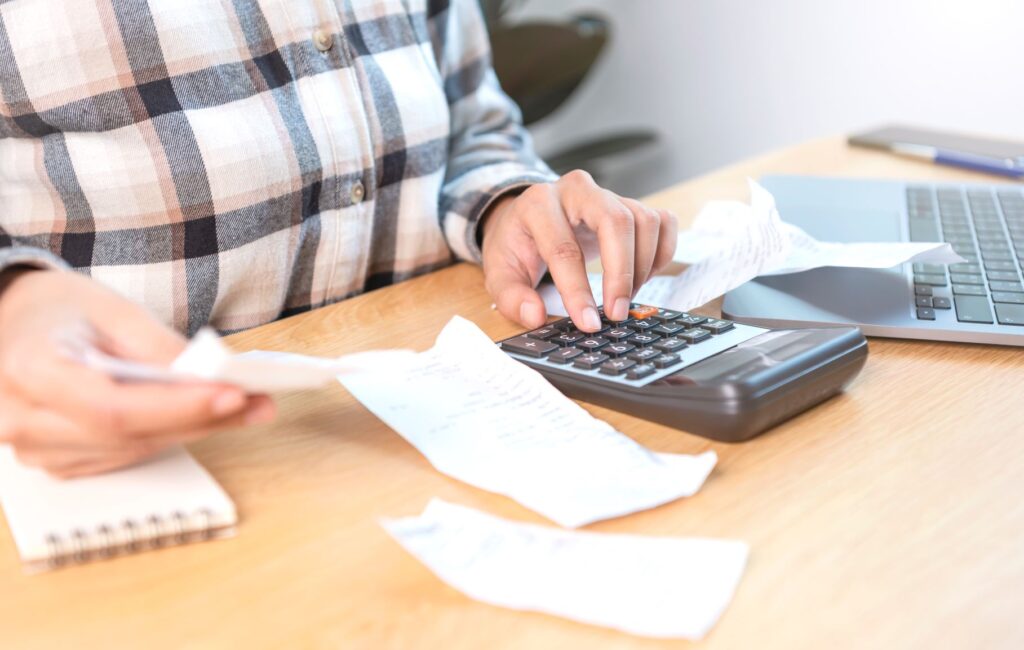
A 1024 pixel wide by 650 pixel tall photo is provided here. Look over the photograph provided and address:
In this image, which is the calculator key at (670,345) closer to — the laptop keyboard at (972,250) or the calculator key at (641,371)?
the calculator key at (641,371)

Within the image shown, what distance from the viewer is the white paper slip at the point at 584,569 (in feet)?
1.18

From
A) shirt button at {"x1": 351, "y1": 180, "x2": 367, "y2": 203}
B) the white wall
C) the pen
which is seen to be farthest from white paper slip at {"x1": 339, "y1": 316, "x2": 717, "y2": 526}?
the white wall

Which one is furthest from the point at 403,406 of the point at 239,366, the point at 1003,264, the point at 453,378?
the point at 1003,264

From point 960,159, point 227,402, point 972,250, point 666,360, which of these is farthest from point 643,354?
point 960,159

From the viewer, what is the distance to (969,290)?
0.65 meters

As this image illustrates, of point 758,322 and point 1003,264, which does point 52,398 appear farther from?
point 1003,264

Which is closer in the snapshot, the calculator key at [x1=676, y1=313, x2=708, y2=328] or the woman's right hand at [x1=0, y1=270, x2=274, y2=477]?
the woman's right hand at [x1=0, y1=270, x2=274, y2=477]

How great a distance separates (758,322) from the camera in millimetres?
614

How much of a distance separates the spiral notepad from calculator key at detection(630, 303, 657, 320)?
0.27m

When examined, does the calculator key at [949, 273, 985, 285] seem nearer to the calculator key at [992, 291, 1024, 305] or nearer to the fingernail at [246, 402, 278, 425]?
the calculator key at [992, 291, 1024, 305]

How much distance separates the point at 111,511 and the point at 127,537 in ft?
0.05

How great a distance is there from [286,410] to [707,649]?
273 millimetres

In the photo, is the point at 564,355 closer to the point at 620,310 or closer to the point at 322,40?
the point at 620,310

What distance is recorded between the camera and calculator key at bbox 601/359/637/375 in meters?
0.53
